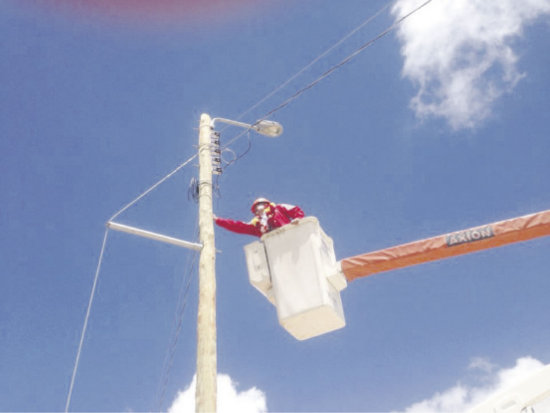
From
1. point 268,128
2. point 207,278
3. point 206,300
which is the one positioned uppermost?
point 268,128

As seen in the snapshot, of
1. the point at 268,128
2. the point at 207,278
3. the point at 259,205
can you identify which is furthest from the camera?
the point at 268,128

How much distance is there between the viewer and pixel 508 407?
4199 mm

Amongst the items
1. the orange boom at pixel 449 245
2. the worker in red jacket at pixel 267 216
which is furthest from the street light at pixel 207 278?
the orange boom at pixel 449 245

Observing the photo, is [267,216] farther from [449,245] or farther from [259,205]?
[449,245]

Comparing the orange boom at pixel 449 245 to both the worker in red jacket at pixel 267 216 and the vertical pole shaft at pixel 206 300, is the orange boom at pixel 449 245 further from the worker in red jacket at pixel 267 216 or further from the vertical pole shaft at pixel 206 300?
the vertical pole shaft at pixel 206 300

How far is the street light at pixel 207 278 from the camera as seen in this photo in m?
4.61

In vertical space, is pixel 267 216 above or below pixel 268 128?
below

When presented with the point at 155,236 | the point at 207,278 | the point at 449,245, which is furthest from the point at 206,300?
the point at 449,245

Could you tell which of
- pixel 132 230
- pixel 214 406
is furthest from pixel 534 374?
pixel 132 230

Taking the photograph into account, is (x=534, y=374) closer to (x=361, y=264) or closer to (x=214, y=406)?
(x=361, y=264)

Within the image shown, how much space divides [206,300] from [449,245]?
7.89 ft

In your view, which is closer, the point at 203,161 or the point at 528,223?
the point at 528,223

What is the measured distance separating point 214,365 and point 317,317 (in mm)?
1084

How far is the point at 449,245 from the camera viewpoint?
4.53 metres
